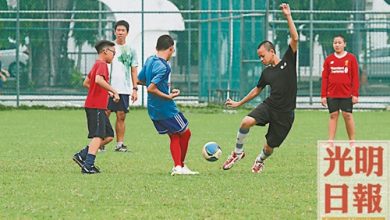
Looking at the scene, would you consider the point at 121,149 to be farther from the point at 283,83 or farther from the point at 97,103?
the point at 283,83

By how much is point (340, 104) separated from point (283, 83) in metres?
3.72

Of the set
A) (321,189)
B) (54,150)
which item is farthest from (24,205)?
(54,150)

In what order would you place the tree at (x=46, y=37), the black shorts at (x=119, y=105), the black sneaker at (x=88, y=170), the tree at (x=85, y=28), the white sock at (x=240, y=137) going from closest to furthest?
the black sneaker at (x=88, y=170) → the white sock at (x=240, y=137) → the black shorts at (x=119, y=105) → the tree at (x=46, y=37) → the tree at (x=85, y=28)

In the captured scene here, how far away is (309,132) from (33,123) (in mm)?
5818

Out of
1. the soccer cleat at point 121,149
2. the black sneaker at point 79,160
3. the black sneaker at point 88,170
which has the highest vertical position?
the black sneaker at point 79,160

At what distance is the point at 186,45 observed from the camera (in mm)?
32844

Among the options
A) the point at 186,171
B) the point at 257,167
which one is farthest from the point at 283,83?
the point at 186,171

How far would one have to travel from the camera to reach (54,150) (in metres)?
17.1

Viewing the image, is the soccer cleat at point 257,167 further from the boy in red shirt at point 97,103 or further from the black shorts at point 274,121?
the boy in red shirt at point 97,103

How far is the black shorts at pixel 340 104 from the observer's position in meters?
17.3

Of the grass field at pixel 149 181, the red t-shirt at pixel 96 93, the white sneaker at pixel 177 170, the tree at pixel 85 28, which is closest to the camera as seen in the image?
the grass field at pixel 149 181

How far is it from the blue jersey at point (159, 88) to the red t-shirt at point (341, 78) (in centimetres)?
432

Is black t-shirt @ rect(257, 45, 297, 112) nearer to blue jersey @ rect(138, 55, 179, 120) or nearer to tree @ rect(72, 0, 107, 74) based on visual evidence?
blue jersey @ rect(138, 55, 179, 120)

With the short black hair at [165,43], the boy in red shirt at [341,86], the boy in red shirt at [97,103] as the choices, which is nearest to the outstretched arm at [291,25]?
the short black hair at [165,43]
